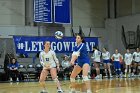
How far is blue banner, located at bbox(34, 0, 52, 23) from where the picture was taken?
91.2 ft

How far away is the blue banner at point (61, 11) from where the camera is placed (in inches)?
1134

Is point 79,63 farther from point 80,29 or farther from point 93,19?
point 93,19

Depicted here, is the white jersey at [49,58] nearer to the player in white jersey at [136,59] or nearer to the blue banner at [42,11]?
the blue banner at [42,11]

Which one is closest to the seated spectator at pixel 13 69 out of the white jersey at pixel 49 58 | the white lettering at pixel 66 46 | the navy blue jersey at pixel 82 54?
the white lettering at pixel 66 46

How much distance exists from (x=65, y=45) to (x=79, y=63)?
49.5 feet

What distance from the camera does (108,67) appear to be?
2738 centimetres

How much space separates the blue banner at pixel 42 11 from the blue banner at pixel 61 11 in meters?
0.64

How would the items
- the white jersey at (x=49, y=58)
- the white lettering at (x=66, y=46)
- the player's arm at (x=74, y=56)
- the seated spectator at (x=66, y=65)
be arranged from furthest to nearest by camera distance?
the white lettering at (x=66, y=46), the seated spectator at (x=66, y=65), the white jersey at (x=49, y=58), the player's arm at (x=74, y=56)

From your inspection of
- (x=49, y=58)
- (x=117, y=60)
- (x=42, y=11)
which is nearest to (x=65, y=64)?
(x=117, y=60)

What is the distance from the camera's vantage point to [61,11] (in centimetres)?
2892

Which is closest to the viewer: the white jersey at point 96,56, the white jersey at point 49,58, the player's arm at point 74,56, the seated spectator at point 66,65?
the player's arm at point 74,56

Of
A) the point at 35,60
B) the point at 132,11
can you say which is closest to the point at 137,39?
the point at 132,11

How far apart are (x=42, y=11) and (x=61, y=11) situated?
5.87 ft

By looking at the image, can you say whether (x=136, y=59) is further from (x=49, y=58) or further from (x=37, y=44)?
(x=49, y=58)
